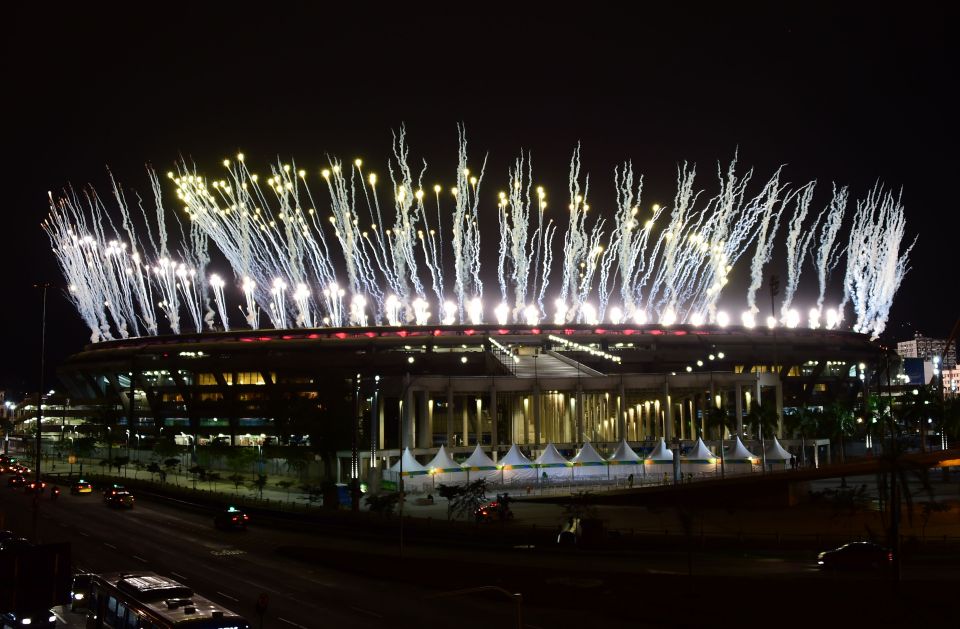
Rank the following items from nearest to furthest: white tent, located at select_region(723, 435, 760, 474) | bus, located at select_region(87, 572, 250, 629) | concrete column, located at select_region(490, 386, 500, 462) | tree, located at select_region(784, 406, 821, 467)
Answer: bus, located at select_region(87, 572, 250, 629)
white tent, located at select_region(723, 435, 760, 474)
concrete column, located at select_region(490, 386, 500, 462)
tree, located at select_region(784, 406, 821, 467)

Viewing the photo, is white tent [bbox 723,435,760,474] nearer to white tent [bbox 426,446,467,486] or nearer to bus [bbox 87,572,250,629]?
white tent [bbox 426,446,467,486]

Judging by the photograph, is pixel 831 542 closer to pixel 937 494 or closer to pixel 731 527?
pixel 731 527

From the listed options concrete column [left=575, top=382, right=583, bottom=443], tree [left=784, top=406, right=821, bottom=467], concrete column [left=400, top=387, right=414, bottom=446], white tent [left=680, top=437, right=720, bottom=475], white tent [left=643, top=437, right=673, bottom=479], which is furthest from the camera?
tree [left=784, top=406, right=821, bottom=467]

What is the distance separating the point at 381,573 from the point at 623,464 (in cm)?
3444

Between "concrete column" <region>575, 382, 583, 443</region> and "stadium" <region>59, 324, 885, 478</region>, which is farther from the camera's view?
"stadium" <region>59, 324, 885, 478</region>

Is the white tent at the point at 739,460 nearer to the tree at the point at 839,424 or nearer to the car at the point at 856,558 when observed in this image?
the tree at the point at 839,424

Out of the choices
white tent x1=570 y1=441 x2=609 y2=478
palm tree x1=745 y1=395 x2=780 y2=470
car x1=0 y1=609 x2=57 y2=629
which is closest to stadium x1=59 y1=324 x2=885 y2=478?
palm tree x1=745 y1=395 x2=780 y2=470

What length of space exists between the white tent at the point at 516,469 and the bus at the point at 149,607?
139 feet

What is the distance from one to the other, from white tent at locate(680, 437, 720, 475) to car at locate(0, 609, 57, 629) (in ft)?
166

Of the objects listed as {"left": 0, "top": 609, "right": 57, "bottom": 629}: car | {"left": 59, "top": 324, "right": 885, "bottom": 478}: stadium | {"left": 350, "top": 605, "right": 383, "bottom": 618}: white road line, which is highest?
{"left": 59, "top": 324, "right": 885, "bottom": 478}: stadium

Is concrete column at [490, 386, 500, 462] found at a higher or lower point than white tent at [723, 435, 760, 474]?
higher

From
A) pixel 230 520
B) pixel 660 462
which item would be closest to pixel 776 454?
pixel 660 462

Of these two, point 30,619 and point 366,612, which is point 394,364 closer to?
point 366,612

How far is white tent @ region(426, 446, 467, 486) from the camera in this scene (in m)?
62.3
